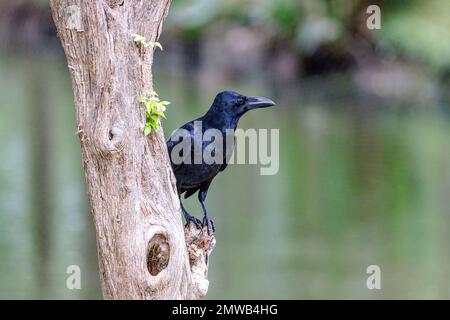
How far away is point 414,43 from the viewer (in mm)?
20375

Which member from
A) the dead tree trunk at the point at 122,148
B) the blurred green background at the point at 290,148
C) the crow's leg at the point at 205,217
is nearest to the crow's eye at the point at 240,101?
the crow's leg at the point at 205,217

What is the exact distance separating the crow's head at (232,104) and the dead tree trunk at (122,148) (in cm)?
78

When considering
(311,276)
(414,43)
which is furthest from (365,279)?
(414,43)

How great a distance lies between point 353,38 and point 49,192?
34.0 feet

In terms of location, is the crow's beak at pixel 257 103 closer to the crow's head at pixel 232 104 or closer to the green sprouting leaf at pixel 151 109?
the crow's head at pixel 232 104

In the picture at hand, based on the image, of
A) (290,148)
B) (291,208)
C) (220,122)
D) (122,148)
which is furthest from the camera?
(290,148)

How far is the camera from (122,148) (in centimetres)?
394

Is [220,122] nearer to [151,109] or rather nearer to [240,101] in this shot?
[240,101]

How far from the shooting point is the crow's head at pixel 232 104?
4852 mm

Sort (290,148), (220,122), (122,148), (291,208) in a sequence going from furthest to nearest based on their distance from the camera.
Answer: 1. (290,148)
2. (291,208)
3. (220,122)
4. (122,148)

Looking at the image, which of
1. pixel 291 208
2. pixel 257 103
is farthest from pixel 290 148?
pixel 257 103

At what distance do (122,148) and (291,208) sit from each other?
7.85m

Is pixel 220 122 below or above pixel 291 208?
above

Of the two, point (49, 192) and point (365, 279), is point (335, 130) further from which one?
point (365, 279)
